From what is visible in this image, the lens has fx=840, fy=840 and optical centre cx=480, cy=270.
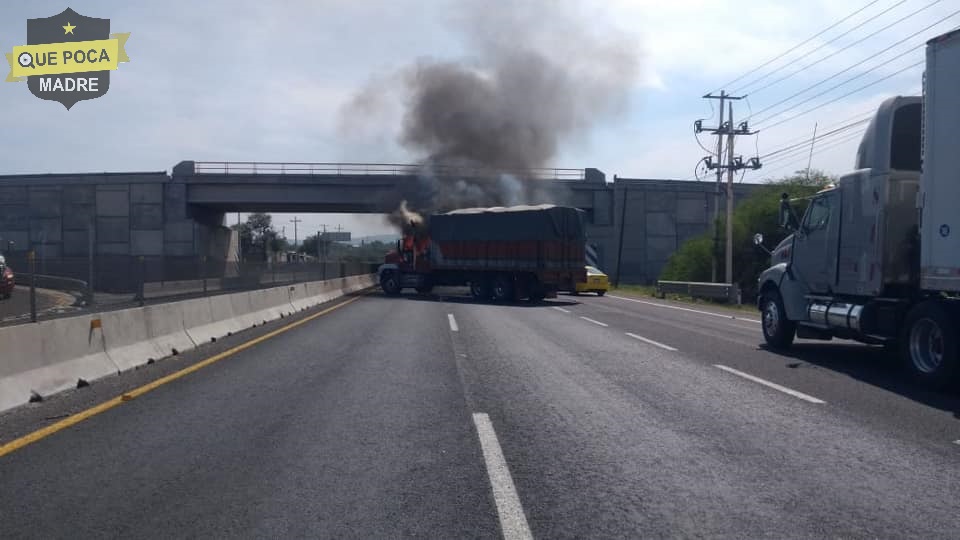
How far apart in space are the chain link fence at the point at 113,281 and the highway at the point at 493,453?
198 inches

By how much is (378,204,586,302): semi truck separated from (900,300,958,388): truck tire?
19967mm

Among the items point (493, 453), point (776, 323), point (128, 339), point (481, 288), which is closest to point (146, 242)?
point (481, 288)

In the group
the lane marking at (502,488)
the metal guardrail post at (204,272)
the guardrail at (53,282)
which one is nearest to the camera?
the lane marking at (502,488)

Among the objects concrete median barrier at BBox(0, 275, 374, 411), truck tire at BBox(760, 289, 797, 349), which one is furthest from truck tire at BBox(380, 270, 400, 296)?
truck tire at BBox(760, 289, 797, 349)

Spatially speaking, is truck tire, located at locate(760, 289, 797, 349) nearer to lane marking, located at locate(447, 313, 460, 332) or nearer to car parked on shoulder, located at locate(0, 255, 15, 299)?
lane marking, located at locate(447, 313, 460, 332)

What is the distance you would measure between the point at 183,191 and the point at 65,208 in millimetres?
7673

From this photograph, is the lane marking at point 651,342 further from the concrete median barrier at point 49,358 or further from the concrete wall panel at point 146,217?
the concrete wall panel at point 146,217

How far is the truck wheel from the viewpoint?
3216 centimetres

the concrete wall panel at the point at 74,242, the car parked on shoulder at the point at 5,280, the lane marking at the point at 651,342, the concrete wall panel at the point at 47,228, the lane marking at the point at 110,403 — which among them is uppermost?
the concrete wall panel at the point at 47,228

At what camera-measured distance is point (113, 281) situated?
59.1ft

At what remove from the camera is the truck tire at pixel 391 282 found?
36.5 m

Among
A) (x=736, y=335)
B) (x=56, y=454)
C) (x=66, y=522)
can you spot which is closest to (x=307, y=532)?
(x=66, y=522)

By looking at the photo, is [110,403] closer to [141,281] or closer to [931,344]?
[141,281]

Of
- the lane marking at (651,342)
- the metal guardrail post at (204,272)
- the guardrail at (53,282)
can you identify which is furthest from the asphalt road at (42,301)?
the lane marking at (651,342)
